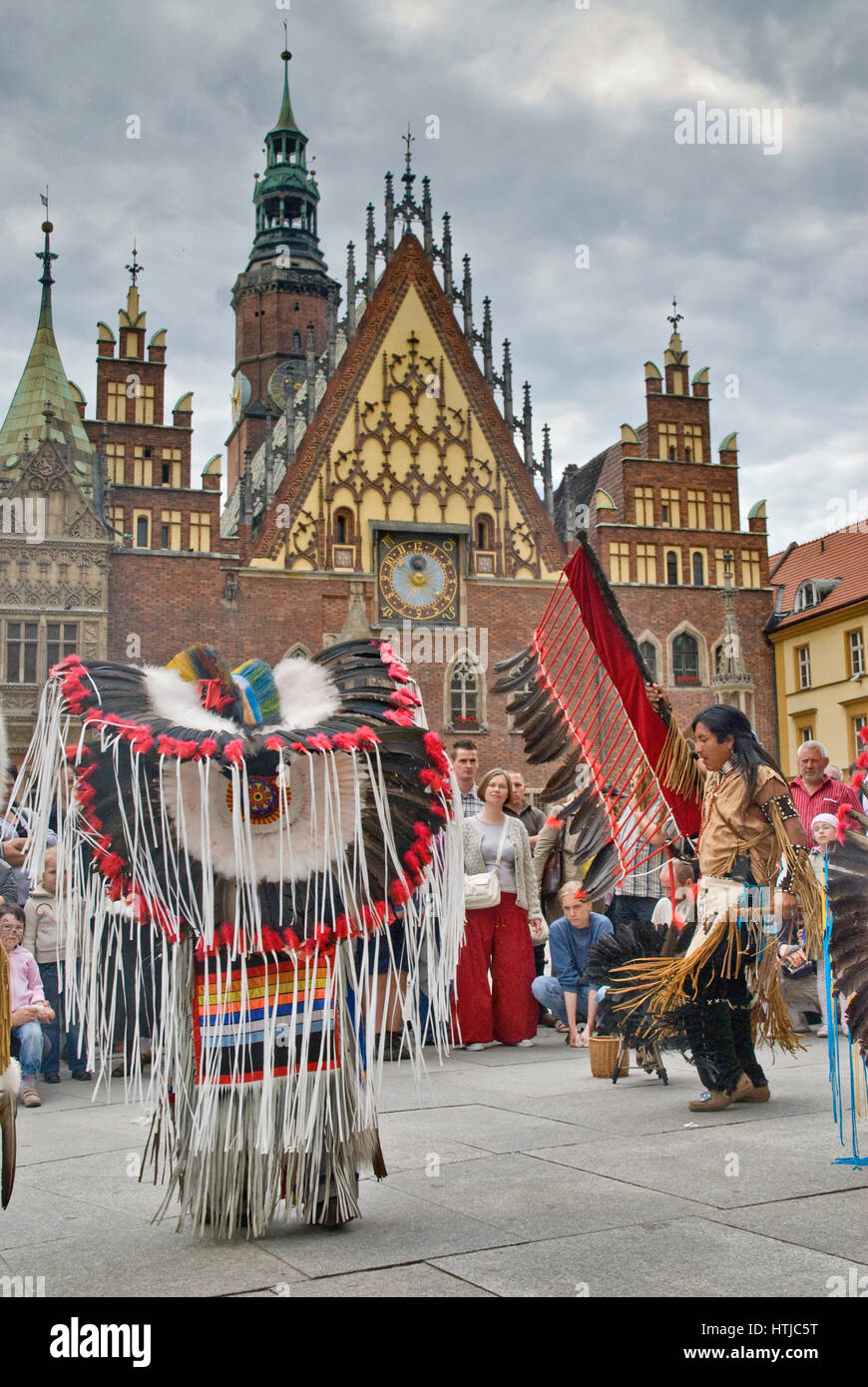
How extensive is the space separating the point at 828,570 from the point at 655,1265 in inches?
1179

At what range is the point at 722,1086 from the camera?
5289 mm

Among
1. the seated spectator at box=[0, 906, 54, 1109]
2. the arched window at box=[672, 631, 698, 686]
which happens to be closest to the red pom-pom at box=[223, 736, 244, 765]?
the seated spectator at box=[0, 906, 54, 1109]

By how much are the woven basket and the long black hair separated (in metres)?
1.78

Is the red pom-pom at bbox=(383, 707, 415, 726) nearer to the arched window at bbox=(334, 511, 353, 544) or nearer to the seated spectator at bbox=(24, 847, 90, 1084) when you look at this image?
the seated spectator at bbox=(24, 847, 90, 1084)

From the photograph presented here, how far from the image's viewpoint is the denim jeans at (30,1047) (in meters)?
6.60

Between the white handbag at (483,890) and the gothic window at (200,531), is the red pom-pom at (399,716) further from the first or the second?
the gothic window at (200,531)

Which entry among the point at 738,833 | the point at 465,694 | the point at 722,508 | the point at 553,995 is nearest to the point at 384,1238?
the point at 738,833

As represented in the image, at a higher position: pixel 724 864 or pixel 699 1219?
pixel 724 864

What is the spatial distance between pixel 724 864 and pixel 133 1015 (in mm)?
2406

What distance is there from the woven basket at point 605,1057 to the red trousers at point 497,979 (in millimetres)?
1444

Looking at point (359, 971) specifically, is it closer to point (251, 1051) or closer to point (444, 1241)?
point (251, 1051)

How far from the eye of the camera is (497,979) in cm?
789

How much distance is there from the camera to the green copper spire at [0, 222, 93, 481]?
25.8 m

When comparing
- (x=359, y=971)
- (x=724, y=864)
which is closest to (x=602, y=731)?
(x=724, y=864)
